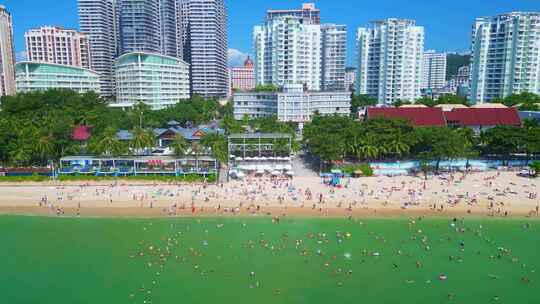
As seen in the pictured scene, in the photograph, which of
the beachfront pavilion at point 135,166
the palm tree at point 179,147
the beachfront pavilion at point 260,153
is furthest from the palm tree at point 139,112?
the beachfront pavilion at point 260,153

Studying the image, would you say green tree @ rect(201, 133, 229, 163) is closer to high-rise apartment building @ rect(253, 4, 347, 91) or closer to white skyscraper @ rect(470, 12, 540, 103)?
high-rise apartment building @ rect(253, 4, 347, 91)

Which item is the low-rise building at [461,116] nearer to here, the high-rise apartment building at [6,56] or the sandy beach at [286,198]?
the sandy beach at [286,198]

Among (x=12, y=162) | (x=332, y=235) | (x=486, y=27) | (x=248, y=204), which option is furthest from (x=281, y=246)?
(x=486, y=27)

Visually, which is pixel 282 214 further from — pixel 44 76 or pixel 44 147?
pixel 44 76

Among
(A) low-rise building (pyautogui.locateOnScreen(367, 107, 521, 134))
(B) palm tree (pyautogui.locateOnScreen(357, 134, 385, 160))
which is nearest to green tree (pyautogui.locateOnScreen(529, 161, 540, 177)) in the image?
(B) palm tree (pyautogui.locateOnScreen(357, 134, 385, 160))

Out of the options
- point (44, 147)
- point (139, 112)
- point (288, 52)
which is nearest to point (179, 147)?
point (44, 147)

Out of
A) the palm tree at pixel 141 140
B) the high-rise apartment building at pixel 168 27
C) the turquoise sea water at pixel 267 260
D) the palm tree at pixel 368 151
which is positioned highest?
the high-rise apartment building at pixel 168 27

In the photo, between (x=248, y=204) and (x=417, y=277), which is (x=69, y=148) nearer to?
(x=248, y=204)

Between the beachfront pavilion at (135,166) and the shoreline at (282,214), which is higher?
A: the beachfront pavilion at (135,166)
